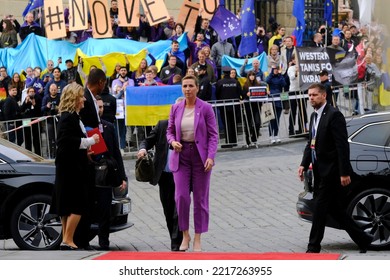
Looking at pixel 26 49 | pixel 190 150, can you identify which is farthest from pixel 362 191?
→ pixel 26 49

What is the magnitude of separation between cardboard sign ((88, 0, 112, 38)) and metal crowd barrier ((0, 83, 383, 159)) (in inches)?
114

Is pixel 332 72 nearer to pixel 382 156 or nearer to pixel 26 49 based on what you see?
pixel 26 49

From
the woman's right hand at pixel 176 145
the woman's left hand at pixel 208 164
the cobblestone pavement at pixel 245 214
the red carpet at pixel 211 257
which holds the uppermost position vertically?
the woman's right hand at pixel 176 145

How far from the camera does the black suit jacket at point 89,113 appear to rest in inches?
337

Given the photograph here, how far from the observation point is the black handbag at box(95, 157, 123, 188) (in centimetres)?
893

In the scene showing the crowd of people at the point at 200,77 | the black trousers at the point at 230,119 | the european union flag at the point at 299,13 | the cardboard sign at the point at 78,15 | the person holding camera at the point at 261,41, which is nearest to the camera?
the crowd of people at the point at 200,77

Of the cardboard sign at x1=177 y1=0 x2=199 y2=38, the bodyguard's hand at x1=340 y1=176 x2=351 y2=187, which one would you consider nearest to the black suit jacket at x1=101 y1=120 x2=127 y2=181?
the bodyguard's hand at x1=340 y1=176 x2=351 y2=187

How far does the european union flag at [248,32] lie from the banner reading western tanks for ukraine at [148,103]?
2.96m

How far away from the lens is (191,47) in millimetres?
20734

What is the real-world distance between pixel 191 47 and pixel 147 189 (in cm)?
625

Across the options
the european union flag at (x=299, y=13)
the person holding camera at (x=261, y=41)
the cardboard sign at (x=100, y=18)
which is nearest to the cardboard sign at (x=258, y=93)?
the european union flag at (x=299, y=13)

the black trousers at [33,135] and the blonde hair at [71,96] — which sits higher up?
the blonde hair at [71,96]

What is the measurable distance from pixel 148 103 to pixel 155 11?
3.09 meters

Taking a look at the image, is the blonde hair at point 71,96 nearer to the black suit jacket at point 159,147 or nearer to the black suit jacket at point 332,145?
the black suit jacket at point 159,147
